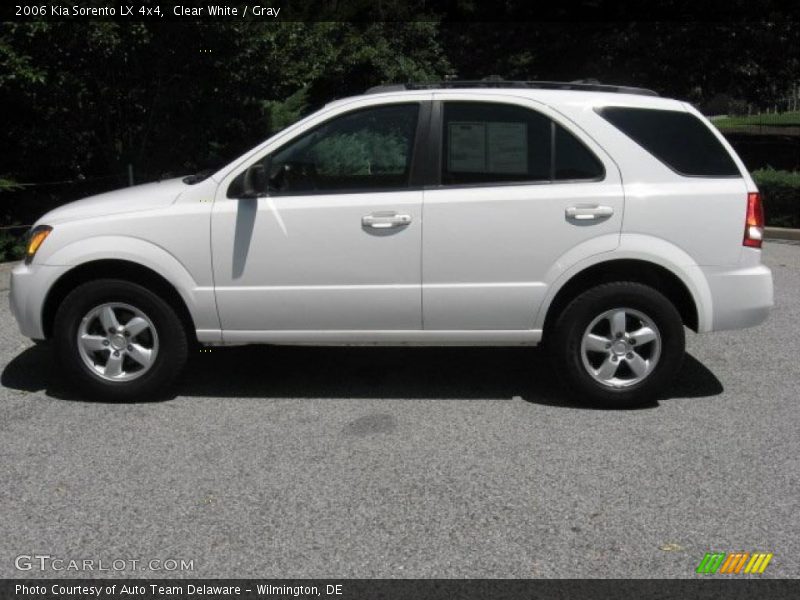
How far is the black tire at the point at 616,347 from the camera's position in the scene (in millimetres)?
5504

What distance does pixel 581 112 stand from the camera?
5.60 m

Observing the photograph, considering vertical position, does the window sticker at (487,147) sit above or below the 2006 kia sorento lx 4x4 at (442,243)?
above

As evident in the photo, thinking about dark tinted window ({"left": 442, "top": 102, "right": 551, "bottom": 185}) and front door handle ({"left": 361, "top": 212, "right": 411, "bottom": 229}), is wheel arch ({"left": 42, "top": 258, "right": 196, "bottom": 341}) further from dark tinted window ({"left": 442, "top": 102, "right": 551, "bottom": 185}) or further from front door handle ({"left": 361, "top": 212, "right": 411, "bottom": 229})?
dark tinted window ({"left": 442, "top": 102, "right": 551, "bottom": 185})

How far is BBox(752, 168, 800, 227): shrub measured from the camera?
1313cm

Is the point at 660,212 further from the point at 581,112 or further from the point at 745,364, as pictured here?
Answer: the point at 745,364

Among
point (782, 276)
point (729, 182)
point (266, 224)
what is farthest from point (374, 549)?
point (782, 276)

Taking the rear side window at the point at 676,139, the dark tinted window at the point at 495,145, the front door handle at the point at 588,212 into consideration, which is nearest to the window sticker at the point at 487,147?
the dark tinted window at the point at 495,145

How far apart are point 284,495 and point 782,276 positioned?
7563mm

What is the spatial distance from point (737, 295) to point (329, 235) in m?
2.43

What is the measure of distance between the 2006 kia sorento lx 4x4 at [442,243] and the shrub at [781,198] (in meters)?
8.29

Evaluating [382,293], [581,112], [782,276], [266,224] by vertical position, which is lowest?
[782,276]

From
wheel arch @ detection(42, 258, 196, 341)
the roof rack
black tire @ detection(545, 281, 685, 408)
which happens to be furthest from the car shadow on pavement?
the roof rack

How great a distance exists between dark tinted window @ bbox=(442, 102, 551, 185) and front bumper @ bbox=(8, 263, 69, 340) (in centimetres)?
244

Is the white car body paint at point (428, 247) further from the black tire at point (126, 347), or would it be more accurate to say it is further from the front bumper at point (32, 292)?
the black tire at point (126, 347)
